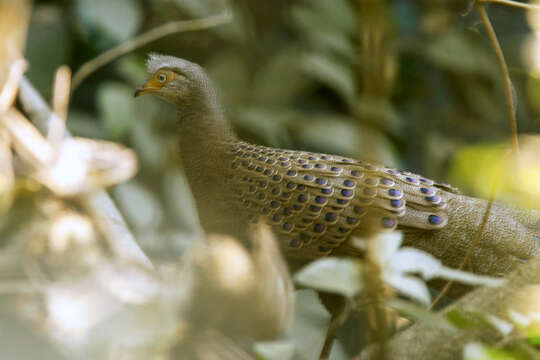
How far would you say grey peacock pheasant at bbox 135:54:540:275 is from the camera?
81 centimetres

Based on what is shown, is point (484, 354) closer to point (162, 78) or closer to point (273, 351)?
point (273, 351)

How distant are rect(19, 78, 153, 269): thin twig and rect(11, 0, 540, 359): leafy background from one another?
186 mm

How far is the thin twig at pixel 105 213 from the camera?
1.01m

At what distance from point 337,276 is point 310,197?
292 mm

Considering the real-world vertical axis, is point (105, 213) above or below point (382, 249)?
below

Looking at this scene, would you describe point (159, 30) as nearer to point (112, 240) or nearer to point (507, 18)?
point (112, 240)

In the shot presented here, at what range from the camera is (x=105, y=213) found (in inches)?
52.8

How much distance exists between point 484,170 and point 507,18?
291mm

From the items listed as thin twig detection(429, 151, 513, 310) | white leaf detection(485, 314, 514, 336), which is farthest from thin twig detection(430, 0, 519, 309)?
white leaf detection(485, 314, 514, 336)

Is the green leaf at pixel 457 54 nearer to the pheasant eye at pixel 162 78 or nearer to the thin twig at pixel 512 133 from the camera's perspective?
the thin twig at pixel 512 133

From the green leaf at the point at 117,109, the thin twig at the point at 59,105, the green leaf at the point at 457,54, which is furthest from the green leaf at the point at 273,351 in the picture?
the green leaf at the point at 457,54

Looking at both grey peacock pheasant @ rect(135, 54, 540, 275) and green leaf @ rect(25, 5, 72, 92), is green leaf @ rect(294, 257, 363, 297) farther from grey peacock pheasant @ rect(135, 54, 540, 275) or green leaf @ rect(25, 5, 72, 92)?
green leaf @ rect(25, 5, 72, 92)

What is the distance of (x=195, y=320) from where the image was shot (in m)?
0.62

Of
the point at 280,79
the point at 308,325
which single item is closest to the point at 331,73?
the point at 280,79
